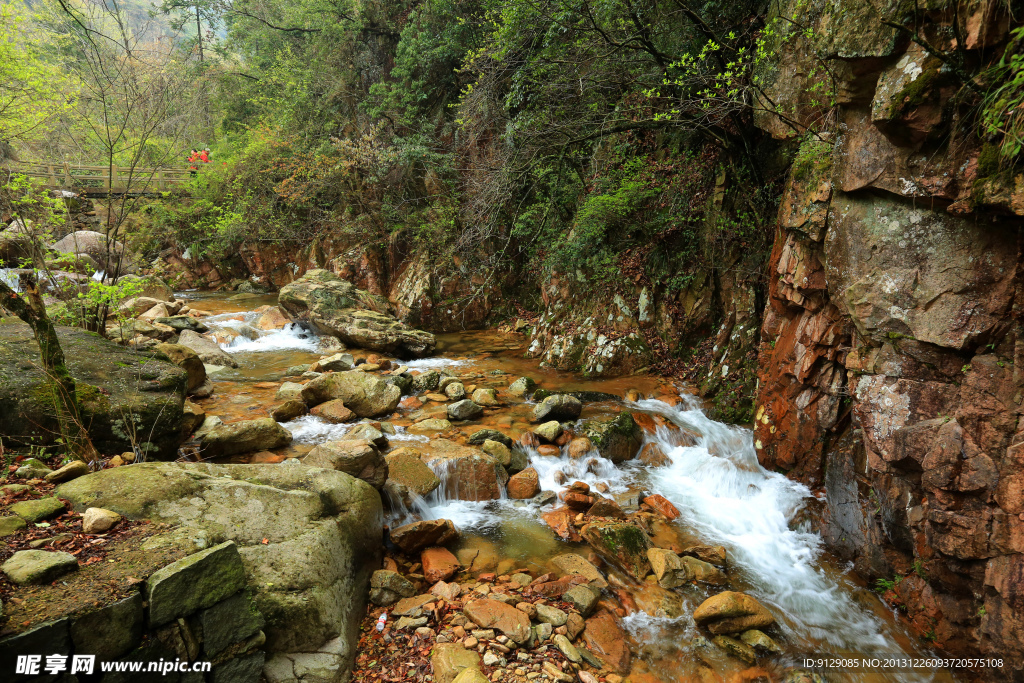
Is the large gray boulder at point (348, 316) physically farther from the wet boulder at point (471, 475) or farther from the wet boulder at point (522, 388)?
the wet boulder at point (471, 475)

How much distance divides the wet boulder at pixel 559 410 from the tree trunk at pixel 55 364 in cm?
540

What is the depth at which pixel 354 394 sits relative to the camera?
24.7 feet

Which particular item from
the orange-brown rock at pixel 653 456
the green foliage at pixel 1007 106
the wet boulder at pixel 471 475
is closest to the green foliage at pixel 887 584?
the orange-brown rock at pixel 653 456

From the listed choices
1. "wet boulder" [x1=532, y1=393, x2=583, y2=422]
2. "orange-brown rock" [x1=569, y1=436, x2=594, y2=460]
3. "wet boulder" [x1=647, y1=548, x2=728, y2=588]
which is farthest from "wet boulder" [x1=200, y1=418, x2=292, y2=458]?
"wet boulder" [x1=647, y1=548, x2=728, y2=588]

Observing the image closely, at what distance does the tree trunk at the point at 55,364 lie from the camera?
3729mm

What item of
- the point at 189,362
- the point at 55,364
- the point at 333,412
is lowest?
the point at 333,412

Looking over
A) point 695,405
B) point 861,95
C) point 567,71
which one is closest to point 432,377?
point 695,405

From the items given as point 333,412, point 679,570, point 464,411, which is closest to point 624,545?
point 679,570

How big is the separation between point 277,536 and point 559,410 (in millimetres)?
4577

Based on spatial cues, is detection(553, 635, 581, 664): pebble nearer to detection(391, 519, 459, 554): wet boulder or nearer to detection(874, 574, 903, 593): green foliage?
detection(391, 519, 459, 554): wet boulder

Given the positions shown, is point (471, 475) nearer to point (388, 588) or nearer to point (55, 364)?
point (388, 588)

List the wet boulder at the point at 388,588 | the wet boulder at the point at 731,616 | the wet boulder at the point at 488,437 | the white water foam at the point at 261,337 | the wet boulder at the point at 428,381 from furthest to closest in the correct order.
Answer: the white water foam at the point at 261,337
the wet boulder at the point at 428,381
the wet boulder at the point at 488,437
the wet boulder at the point at 388,588
the wet boulder at the point at 731,616

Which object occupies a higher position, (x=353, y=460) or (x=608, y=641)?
(x=353, y=460)

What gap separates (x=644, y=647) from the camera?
372 cm
